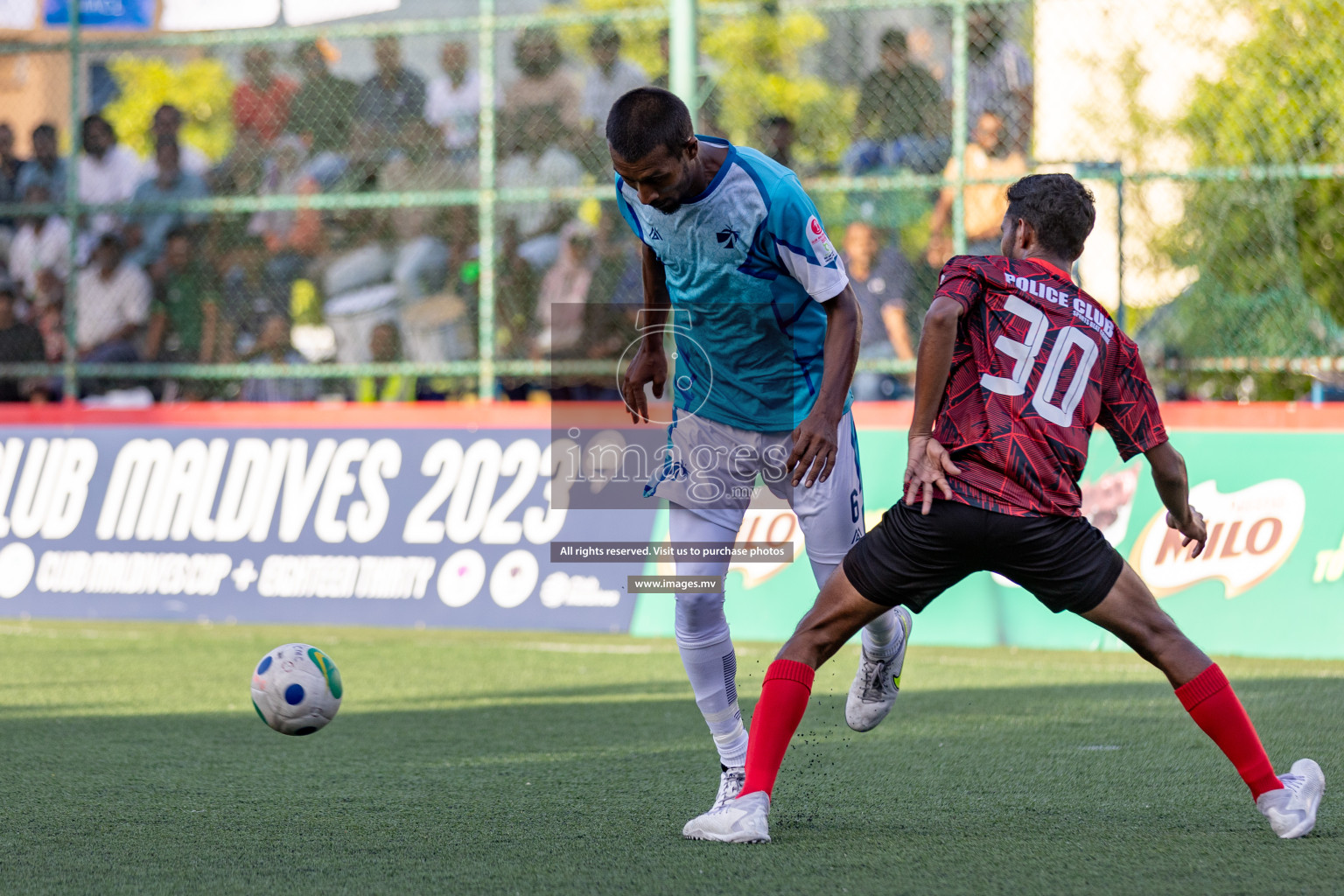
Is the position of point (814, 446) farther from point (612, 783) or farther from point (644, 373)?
point (612, 783)

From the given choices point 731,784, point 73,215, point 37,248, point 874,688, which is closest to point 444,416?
point 73,215

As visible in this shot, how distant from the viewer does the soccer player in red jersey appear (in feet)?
14.0

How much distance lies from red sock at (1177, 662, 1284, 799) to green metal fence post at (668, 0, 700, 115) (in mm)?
6630

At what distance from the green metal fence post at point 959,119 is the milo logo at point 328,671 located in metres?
5.37

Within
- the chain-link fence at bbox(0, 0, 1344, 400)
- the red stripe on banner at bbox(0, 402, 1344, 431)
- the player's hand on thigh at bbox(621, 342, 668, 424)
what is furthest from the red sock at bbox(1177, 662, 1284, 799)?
the chain-link fence at bbox(0, 0, 1344, 400)

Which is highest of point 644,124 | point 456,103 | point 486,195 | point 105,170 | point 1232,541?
point 456,103

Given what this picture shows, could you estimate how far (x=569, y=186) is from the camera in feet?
36.3

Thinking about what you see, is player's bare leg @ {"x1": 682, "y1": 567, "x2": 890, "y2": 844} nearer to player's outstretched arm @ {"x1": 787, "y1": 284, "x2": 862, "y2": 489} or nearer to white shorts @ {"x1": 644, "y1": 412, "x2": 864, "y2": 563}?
player's outstretched arm @ {"x1": 787, "y1": 284, "x2": 862, "y2": 489}

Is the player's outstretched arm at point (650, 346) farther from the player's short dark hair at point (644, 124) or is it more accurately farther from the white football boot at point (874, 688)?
the white football boot at point (874, 688)

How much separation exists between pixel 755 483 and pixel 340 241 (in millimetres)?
7845

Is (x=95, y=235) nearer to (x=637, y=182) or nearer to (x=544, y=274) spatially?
(x=544, y=274)

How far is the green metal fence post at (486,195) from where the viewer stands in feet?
35.2

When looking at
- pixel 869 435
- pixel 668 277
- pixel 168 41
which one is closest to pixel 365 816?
pixel 668 277

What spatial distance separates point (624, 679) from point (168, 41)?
6.01m
